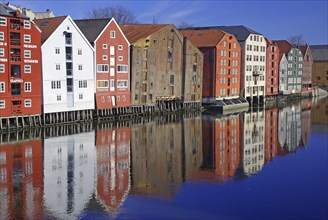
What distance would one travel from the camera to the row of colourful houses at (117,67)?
39875mm

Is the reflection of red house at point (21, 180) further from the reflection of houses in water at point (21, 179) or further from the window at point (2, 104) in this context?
the window at point (2, 104)

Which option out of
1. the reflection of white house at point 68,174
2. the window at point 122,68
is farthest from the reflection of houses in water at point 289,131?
the window at point 122,68

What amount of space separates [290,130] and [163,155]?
19.0 m

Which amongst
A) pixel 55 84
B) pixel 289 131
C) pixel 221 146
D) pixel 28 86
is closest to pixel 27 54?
pixel 28 86

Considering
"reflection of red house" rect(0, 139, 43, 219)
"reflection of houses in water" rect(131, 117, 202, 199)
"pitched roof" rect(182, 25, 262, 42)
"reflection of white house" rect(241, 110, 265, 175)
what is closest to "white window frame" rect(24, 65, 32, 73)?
"reflection of red house" rect(0, 139, 43, 219)

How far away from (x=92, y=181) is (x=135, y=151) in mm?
8778

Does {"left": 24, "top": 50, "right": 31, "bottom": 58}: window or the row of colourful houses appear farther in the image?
{"left": 24, "top": 50, "right": 31, "bottom": 58}: window

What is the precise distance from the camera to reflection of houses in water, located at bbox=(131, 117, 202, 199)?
22.5m

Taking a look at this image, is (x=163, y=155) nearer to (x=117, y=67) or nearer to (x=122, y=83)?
(x=117, y=67)

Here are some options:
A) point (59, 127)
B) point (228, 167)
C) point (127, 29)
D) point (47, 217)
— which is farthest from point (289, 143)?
point (127, 29)

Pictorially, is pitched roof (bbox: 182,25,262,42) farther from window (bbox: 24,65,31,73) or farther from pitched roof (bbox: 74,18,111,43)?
A: window (bbox: 24,65,31,73)

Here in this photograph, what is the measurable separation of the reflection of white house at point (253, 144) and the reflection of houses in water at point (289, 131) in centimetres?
170

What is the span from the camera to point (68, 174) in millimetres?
24250

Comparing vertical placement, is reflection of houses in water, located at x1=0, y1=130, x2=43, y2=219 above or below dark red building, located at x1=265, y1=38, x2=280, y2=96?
below
